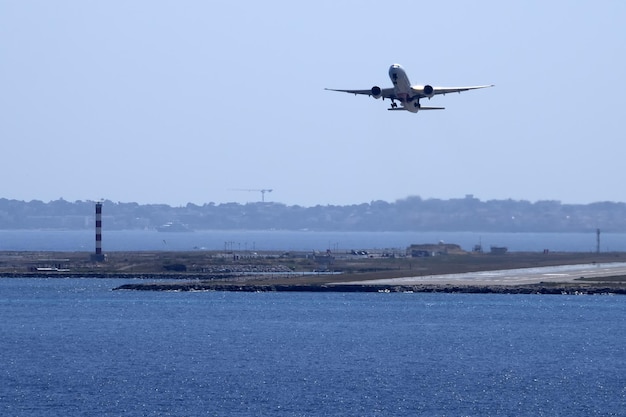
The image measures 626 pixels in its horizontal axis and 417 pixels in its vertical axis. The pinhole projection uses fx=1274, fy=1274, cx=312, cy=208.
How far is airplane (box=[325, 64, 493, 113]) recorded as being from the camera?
71.4m

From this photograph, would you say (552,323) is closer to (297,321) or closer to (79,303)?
(297,321)

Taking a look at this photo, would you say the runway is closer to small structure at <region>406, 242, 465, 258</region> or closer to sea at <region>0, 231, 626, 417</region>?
sea at <region>0, 231, 626, 417</region>

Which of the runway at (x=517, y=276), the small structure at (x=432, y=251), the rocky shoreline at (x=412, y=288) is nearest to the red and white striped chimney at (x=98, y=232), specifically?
the rocky shoreline at (x=412, y=288)

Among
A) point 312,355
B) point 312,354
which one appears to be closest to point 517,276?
point 312,354

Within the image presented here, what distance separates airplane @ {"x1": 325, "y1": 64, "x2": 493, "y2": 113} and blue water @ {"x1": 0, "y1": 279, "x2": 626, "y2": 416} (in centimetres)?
1457

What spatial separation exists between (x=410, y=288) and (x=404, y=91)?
4100 cm

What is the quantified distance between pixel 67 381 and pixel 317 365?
13.9 meters

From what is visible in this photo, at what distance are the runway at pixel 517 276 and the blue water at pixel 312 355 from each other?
15.8ft

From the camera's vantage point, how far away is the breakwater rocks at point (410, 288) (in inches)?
4289

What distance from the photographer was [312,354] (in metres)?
74.6

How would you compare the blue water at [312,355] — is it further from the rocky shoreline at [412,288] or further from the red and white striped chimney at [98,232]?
the red and white striped chimney at [98,232]

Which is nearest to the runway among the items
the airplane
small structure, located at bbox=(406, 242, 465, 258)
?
small structure, located at bbox=(406, 242, 465, 258)

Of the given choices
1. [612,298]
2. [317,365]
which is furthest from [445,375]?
[612,298]

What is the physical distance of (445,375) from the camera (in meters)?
66.5
